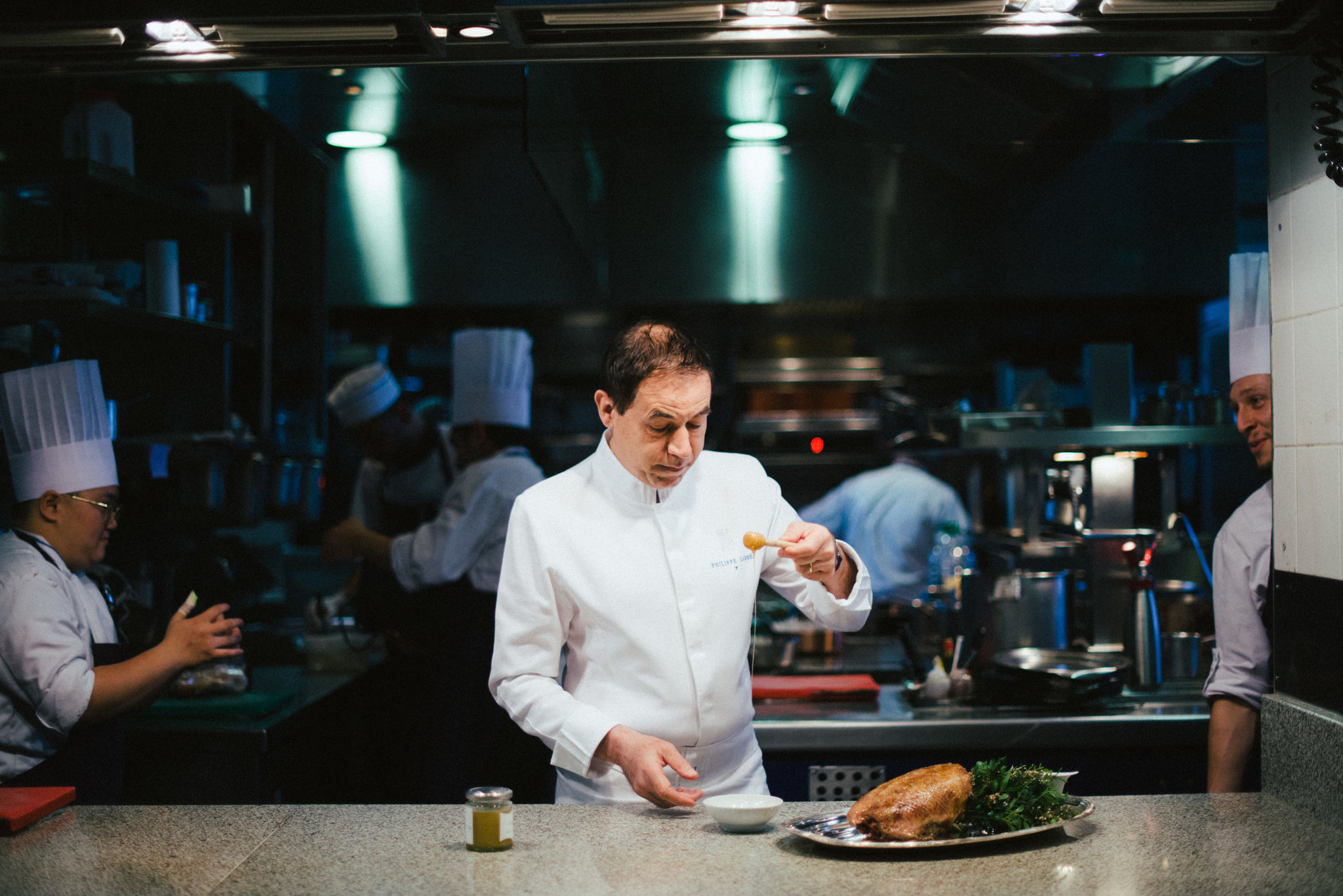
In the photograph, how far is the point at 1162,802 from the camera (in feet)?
5.96

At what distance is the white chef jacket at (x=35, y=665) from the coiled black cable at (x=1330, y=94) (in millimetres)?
2556

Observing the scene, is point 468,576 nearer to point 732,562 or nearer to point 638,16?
point 732,562

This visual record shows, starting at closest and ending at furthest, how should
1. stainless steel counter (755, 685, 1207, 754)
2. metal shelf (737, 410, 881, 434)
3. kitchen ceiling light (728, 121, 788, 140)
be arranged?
stainless steel counter (755, 685, 1207, 754)
kitchen ceiling light (728, 121, 788, 140)
metal shelf (737, 410, 881, 434)

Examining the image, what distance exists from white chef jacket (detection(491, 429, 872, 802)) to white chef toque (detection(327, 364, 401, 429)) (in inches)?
96.0

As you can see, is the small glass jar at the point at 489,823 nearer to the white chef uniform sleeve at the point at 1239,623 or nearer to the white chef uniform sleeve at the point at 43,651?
the white chef uniform sleeve at the point at 43,651

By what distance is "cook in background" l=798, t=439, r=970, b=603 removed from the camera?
500 cm

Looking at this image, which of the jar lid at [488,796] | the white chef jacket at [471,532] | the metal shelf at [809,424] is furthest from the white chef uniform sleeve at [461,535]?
the metal shelf at [809,424]

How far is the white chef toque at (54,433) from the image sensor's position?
244 cm

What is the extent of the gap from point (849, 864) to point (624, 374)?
937mm

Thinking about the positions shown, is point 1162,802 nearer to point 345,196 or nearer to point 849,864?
point 849,864

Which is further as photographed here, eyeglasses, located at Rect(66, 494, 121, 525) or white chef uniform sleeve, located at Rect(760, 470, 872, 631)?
eyeglasses, located at Rect(66, 494, 121, 525)

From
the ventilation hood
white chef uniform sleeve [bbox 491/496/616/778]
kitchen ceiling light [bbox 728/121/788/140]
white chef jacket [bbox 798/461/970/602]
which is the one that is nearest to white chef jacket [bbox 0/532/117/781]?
white chef uniform sleeve [bbox 491/496/616/778]

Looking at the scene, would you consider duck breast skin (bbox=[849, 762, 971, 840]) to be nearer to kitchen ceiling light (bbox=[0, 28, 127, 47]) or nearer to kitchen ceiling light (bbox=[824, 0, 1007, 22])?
kitchen ceiling light (bbox=[824, 0, 1007, 22])

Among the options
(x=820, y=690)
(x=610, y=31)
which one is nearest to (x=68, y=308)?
(x=610, y=31)
